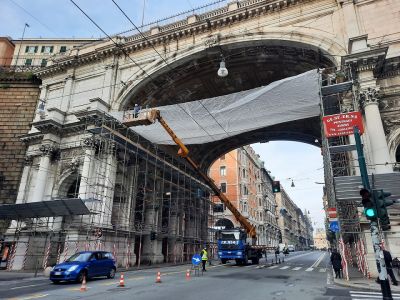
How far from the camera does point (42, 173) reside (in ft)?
80.5

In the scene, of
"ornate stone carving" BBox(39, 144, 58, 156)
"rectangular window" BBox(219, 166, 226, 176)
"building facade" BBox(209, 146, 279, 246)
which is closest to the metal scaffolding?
"ornate stone carving" BBox(39, 144, 58, 156)

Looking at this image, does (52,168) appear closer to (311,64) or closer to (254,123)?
(254,123)

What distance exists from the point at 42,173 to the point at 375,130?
75.5 feet

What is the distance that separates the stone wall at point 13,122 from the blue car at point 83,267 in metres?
16.3

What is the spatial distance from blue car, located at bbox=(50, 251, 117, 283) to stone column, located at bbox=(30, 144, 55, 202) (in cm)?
1123

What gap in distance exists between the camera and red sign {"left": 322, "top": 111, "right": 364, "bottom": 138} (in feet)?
46.3

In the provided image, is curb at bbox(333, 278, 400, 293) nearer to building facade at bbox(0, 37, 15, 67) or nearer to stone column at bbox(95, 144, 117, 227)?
stone column at bbox(95, 144, 117, 227)

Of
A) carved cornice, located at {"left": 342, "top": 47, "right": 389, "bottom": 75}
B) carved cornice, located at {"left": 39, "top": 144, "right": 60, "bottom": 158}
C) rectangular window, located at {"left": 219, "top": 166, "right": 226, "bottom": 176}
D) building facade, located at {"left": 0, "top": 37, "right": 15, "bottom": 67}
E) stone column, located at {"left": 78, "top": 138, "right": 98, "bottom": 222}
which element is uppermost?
building facade, located at {"left": 0, "top": 37, "right": 15, "bottom": 67}

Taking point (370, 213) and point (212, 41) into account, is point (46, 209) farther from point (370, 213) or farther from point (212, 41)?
point (370, 213)

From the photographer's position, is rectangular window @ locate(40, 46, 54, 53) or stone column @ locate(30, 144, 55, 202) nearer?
stone column @ locate(30, 144, 55, 202)

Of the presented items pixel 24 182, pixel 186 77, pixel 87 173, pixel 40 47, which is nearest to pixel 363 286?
pixel 87 173

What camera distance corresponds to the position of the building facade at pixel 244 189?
54.1 meters

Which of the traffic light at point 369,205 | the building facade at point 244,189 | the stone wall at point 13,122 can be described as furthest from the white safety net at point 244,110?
the building facade at point 244,189

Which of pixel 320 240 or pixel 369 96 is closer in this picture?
pixel 369 96
